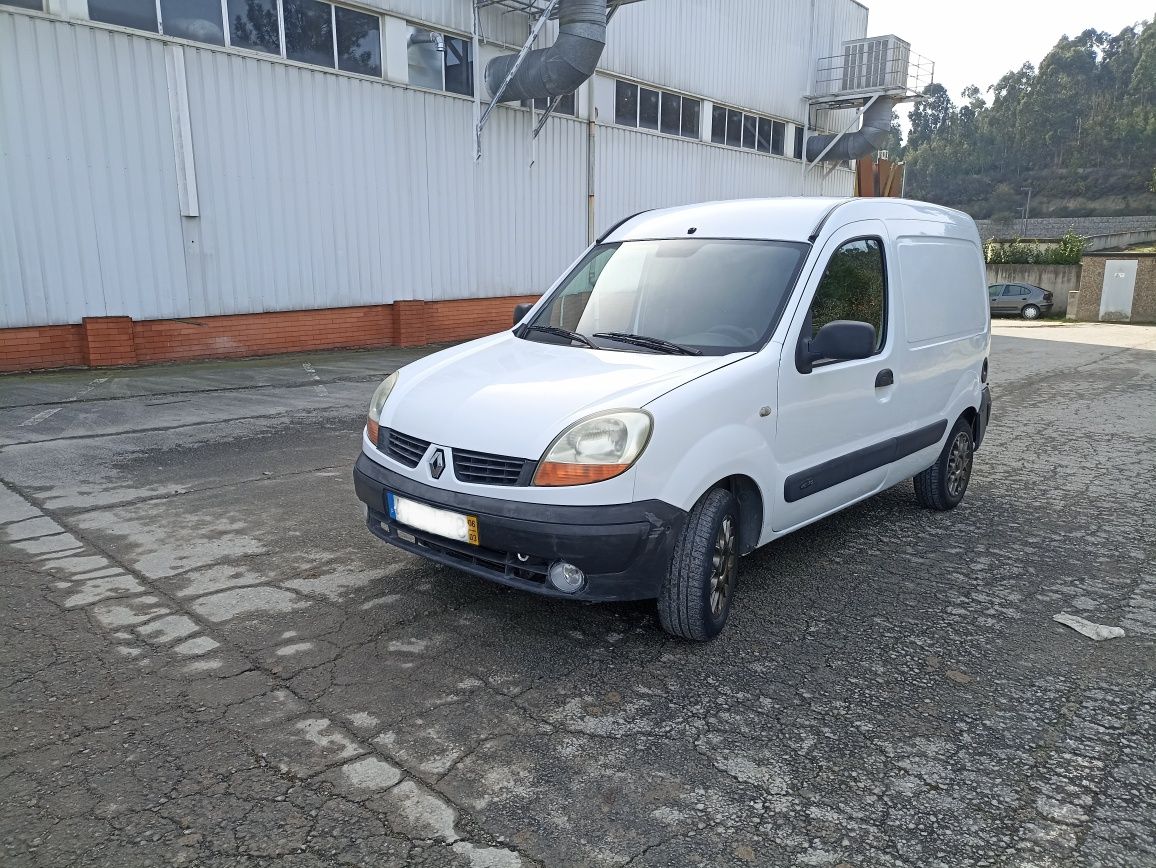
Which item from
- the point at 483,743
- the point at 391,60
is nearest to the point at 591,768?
the point at 483,743

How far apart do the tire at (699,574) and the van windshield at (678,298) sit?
775 mm

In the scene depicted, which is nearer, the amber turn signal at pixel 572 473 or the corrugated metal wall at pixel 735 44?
the amber turn signal at pixel 572 473

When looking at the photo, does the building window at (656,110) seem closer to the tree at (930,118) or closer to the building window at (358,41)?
the building window at (358,41)

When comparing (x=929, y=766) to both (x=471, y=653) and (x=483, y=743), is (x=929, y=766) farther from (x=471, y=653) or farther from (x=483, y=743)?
(x=471, y=653)

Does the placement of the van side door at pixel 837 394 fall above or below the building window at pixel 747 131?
below

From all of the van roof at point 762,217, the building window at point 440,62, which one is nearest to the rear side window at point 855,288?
the van roof at point 762,217

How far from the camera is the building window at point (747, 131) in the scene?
854 inches

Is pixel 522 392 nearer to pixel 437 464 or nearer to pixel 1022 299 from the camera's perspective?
pixel 437 464

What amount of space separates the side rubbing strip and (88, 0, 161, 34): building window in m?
11.0

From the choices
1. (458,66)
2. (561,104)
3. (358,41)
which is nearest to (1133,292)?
(561,104)

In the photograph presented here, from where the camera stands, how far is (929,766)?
2770 mm

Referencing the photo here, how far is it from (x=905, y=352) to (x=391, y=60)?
1181 cm

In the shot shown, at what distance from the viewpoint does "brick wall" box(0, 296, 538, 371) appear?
35.0 feet

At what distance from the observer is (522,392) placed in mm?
3521
